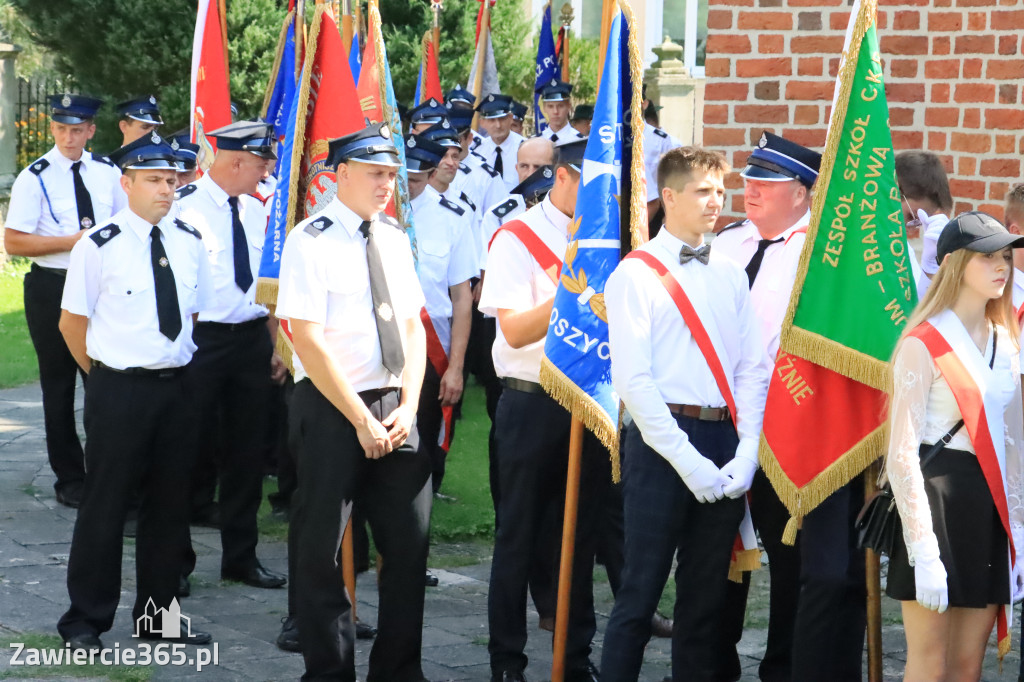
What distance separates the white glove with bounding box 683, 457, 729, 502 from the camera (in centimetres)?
458

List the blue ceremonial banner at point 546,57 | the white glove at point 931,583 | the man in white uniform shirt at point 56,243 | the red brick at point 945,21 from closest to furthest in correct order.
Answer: the white glove at point 931,583
the red brick at point 945,21
the man in white uniform shirt at point 56,243
the blue ceremonial banner at point 546,57

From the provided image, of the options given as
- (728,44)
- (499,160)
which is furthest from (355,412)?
(499,160)

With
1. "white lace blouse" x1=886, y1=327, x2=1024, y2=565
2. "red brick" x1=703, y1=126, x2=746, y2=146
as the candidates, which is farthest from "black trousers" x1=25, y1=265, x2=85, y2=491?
"white lace blouse" x1=886, y1=327, x2=1024, y2=565

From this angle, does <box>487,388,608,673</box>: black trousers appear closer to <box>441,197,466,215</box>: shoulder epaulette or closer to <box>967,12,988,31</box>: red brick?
<box>441,197,466,215</box>: shoulder epaulette

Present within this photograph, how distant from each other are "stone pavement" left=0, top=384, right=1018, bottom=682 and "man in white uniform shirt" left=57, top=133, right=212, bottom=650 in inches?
10.6

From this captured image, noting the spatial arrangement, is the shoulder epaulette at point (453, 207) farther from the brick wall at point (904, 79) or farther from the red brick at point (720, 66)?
the red brick at point (720, 66)

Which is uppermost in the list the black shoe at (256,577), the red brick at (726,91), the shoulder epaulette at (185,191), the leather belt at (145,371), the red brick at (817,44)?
the red brick at (817,44)

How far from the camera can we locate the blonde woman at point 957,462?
4.16m

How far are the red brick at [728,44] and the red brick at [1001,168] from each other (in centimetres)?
134

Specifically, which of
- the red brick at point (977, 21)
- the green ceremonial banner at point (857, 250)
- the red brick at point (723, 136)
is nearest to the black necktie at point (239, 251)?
the red brick at point (723, 136)

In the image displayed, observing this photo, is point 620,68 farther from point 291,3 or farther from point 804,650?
point 291,3

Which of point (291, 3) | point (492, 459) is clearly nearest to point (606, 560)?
point (492, 459)

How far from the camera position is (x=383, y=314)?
5.14 m

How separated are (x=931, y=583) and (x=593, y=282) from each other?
1783 mm
